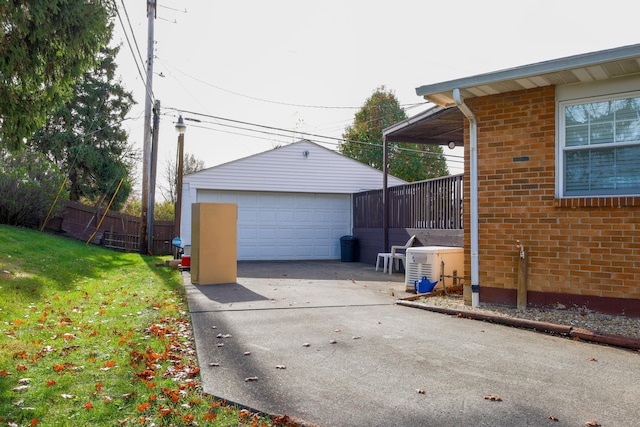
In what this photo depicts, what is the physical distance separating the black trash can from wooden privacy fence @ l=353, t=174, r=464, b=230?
86 centimetres

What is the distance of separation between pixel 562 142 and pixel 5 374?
657 cm

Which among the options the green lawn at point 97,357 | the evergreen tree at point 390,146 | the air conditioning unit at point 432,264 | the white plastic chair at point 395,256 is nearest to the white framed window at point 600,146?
the air conditioning unit at point 432,264

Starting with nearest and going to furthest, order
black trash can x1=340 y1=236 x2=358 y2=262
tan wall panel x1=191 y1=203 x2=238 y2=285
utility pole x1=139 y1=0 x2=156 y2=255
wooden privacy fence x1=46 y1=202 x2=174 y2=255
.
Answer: tan wall panel x1=191 y1=203 x2=238 y2=285 → black trash can x1=340 y1=236 x2=358 y2=262 → utility pole x1=139 y1=0 x2=156 y2=255 → wooden privacy fence x1=46 y1=202 x2=174 y2=255

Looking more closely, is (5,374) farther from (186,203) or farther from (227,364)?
(186,203)

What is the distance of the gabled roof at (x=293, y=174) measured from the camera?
16375 millimetres

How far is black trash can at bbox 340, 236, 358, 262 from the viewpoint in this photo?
16.0 meters

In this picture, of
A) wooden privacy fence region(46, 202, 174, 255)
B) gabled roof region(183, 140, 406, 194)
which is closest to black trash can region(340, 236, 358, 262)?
gabled roof region(183, 140, 406, 194)

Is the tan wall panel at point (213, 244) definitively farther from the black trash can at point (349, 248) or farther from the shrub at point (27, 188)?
the shrub at point (27, 188)

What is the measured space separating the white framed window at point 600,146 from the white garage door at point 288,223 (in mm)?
11237

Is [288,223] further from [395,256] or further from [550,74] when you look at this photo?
[550,74]

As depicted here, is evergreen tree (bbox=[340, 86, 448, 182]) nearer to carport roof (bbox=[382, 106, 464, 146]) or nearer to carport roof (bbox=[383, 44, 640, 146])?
carport roof (bbox=[382, 106, 464, 146])

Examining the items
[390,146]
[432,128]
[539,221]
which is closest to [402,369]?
[539,221]

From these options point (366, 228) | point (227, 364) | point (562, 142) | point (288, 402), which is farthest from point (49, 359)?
point (366, 228)

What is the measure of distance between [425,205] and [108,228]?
1316 cm
